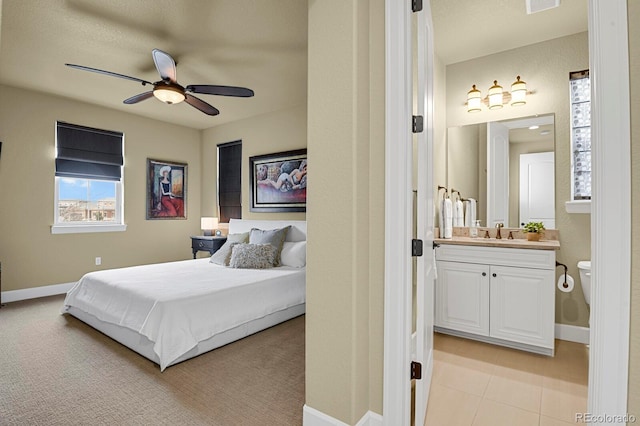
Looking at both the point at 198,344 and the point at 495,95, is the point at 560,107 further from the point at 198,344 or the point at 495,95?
the point at 198,344

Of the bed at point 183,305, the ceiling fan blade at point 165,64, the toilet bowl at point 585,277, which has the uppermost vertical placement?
the ceiling fan blade at point 165,64

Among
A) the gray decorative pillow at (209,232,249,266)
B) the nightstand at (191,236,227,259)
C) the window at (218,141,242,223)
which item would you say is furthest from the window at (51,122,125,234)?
the gray decorative pillow at (209,232,249,266)

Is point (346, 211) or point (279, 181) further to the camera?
point (279, 181)

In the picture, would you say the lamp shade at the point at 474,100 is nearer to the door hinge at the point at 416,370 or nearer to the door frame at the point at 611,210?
the door frame at the point at 611,210

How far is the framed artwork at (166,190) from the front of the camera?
550cm

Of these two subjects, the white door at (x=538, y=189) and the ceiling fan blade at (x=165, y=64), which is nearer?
the ceiling fan blade at (x=165, y=64)

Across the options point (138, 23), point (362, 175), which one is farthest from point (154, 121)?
point (362, 175)

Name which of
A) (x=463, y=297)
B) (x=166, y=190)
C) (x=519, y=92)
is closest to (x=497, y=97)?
(x=519, y=92)

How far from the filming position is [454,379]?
2303 millimetres

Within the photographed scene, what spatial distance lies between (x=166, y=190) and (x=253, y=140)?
1750 mm

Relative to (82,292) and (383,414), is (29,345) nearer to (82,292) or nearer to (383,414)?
(82,292)

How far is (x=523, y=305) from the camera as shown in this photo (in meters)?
2.70

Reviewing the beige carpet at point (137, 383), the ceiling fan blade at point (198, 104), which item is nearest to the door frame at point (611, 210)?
the beige carpet at point (137, 383)

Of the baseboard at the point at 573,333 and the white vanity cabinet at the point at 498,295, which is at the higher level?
the white vanity cabinet at the point at 498,295
